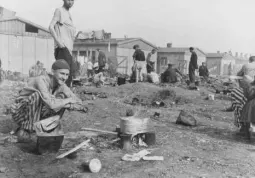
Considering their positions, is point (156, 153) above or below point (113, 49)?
below

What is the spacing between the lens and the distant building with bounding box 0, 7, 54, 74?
17.3m

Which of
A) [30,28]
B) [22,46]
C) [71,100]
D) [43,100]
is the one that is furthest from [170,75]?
[30,28]

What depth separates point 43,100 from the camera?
13.0ft

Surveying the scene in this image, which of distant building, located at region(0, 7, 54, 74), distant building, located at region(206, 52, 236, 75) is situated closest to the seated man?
distant building, located at region(0, 7, 54, 74)

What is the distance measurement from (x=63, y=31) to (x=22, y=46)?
13.9 m

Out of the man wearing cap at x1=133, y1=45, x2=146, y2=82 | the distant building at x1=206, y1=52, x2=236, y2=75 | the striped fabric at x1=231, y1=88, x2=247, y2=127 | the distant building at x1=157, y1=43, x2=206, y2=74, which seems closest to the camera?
the striped fabric at x1=231, y1=88, x2=247, y2=127

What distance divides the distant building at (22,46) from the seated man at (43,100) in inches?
547

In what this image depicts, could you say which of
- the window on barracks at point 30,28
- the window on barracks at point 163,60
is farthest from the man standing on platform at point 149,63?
the window on barracks at point 163,60

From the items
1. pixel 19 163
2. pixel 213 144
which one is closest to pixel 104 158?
pixel 19 163

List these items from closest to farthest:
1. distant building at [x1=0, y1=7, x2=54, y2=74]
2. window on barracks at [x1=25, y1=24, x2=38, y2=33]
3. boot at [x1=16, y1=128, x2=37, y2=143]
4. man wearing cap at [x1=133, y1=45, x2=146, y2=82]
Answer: boot at [x1=16, y1=128, x2=37, y2=143] < man wearing cap at [x1=133, y1=45, x2=146, y2=82] < distant building at [x1=0, y1=7, x2=54, y2=74] < window on barracks at [x1=25, y1=24, x2=38, y2=33]

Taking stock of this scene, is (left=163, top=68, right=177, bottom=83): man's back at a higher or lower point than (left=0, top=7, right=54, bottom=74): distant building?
lower

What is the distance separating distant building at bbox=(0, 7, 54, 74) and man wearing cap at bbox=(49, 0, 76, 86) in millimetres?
12916

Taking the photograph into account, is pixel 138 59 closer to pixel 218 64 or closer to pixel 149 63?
pixel 149 63

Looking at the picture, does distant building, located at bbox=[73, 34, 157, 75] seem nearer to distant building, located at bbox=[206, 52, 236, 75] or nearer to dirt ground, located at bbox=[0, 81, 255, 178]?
distant building, located at bbox=[206, 52, 236, 75]
